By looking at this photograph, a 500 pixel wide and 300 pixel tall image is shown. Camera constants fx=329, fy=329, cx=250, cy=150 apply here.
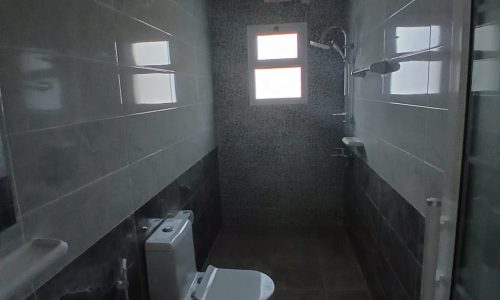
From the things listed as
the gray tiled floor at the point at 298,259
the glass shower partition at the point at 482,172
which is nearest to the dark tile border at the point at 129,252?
the gray tiled floor at the point at 298,259

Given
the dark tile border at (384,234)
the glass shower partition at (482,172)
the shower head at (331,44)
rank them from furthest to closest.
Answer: the shower head at (331,44), the dark tile border at (384,234), the glass shower partition at (482,172)

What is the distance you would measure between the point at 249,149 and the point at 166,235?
1762mm

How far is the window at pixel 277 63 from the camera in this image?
309 cm

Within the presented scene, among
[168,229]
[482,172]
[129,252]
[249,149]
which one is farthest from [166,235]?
[249,149]

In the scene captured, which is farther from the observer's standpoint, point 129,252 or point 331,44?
point 331,44

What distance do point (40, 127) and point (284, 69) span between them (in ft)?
8.24

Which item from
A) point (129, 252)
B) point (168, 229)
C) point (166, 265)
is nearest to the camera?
point (129, 252)

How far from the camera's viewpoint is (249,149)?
3.29 meters

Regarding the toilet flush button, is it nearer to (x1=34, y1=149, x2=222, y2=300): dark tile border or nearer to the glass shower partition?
(x1=34, y1=149, x2=222, y2=300): dark tile border

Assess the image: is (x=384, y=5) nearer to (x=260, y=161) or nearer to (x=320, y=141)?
(x=320, y=141)

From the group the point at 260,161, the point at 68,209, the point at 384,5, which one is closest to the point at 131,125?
the point at 68,209

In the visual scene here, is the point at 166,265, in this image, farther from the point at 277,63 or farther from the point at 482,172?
the point at 277,63

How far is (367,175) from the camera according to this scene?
232 cm

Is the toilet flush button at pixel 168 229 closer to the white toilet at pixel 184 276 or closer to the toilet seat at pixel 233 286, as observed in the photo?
the white toilet at pixel 184 276
